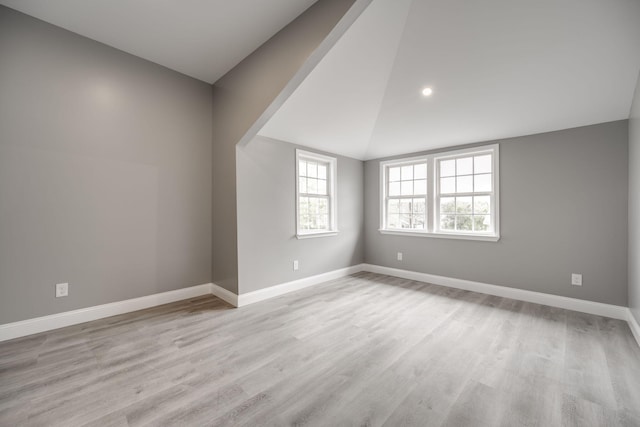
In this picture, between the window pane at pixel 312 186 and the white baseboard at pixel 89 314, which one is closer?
the white baseboard at pixel 89 314

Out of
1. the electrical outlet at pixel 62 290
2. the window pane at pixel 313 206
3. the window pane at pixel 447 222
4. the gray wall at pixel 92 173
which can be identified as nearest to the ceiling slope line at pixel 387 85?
the window pane at pixel 313 206

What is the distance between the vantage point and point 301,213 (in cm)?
417

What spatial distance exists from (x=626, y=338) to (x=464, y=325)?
1.37 metres

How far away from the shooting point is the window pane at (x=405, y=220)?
4725 mm

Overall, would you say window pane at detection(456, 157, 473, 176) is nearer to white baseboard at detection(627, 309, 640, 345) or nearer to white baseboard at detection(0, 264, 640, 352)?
white baseboard at detection(0, 264, 640, 352)

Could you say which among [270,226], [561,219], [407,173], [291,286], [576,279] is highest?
[407,173]

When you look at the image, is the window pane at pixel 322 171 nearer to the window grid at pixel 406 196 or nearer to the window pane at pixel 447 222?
the window grid at pixel 406 196

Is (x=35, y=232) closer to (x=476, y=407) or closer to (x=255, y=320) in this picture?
(x=255, y=320)

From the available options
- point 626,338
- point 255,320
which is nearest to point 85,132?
point 255,320

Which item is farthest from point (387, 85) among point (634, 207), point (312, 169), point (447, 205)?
point (634, 207)

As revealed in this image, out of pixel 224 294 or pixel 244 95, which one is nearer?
pixel 244 95

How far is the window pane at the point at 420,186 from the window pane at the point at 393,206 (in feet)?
1.33

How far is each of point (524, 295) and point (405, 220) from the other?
77.5 inches

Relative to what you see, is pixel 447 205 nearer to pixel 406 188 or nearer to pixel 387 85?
pixel 406 188
